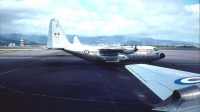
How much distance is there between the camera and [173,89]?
7.09m

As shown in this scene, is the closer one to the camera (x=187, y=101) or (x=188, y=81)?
(x=187, y=101)

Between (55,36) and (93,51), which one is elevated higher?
(55,36)

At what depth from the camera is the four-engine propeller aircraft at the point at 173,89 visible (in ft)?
17.0

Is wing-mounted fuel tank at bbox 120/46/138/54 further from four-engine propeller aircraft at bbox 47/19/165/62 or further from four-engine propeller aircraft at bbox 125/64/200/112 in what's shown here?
four-engine propeller aircraft at bbox 125/64/200/112

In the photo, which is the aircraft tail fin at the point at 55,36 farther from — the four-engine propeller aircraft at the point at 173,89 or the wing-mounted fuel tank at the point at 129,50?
the four-engine propeller aircraft at the point at 173,89

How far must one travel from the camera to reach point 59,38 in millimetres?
34969

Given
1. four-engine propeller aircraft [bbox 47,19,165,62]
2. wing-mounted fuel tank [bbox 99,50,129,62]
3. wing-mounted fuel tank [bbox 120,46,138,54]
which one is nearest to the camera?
wing-mounted fuel tank [bbox 120,46,138,54]

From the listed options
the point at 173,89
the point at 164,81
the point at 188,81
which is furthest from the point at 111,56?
the point at 173,89

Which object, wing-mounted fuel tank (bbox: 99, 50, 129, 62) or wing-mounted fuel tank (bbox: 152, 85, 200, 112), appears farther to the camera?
wing-mounted fuel tank (bbox: 99, 50, 129, 62)

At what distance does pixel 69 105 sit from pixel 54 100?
6.02ft

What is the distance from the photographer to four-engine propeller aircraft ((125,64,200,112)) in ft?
17.0

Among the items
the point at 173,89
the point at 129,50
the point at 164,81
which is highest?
the point at 129,50

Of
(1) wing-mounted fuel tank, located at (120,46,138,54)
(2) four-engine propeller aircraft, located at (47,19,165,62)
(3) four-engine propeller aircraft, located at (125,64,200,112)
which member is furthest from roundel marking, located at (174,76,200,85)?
(2) four-engine propeller aircraft, located at (47,19,165,62)

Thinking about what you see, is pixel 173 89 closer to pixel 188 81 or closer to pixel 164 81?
pixel 188 81
